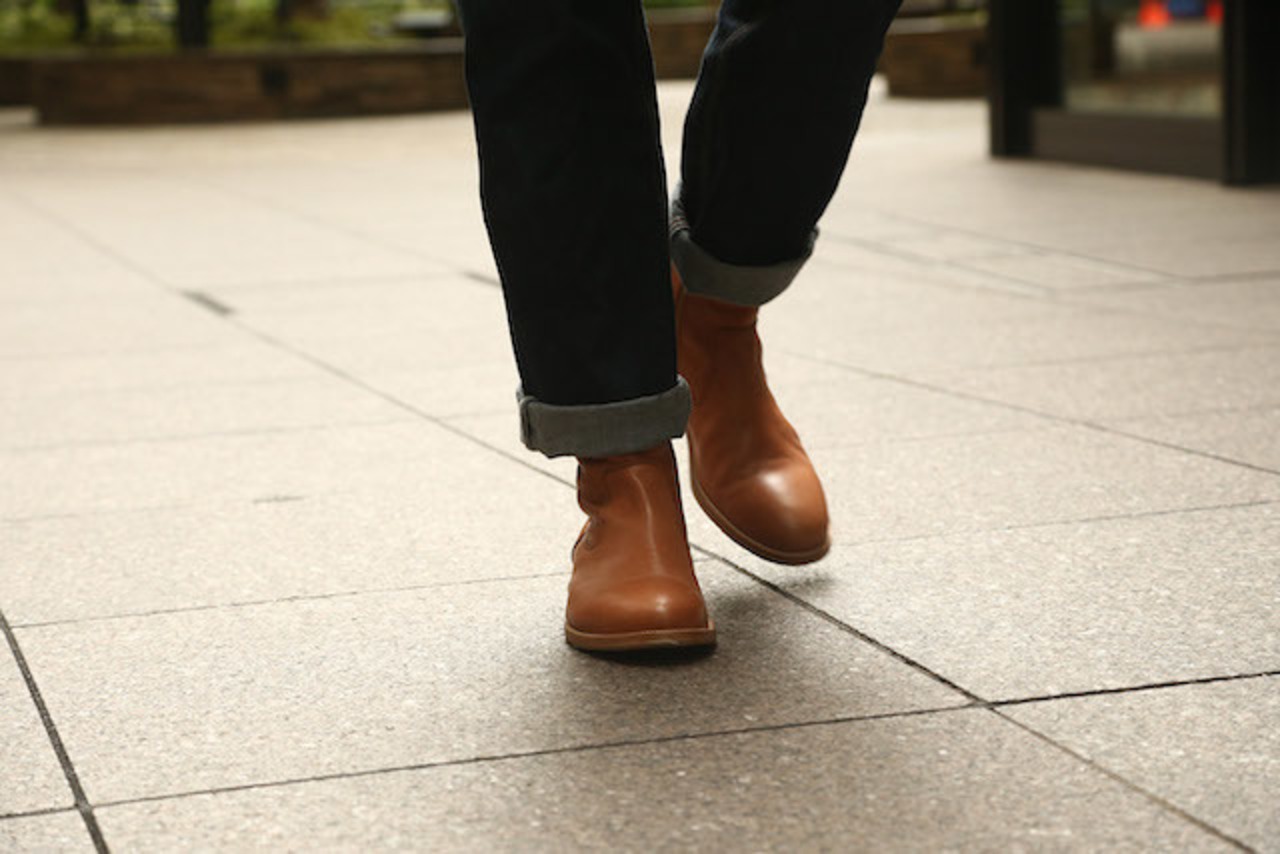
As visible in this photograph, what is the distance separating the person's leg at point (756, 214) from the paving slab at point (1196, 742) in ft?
1.81

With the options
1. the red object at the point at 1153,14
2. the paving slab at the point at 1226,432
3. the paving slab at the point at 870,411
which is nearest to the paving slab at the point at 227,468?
the paving slab at the point at 870,411

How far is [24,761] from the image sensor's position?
1769 mm

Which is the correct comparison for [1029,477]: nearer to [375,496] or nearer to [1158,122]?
[375,496]

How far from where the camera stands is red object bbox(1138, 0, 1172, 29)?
316 inches

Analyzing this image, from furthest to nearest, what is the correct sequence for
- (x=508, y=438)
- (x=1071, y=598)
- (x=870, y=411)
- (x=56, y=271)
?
(x=56, y=271), (x=870, y=411), (x=508, y=438), (x=1071, y=598)

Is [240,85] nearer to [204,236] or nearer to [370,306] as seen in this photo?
[204,236]

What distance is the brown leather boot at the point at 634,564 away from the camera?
6.62ft

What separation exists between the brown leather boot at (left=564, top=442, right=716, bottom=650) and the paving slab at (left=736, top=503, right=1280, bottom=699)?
0.65 ft

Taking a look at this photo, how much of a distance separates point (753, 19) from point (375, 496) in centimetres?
108

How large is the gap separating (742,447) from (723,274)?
0.67 ft

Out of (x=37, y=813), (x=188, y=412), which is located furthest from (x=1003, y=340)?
(x=37, y=813)

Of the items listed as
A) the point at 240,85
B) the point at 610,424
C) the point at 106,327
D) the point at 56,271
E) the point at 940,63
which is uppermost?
the point at 610,424

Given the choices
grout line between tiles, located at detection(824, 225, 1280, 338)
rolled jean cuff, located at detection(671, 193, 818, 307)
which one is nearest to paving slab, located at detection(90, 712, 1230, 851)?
rolled jean cuff, located at detection(671, 193, 818, 307)

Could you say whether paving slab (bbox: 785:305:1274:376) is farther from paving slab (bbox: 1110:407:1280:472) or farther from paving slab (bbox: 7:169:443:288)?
paving slab (bbox: 7:169:443:288)
